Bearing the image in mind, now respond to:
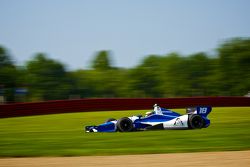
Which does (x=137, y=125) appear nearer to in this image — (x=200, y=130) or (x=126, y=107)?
(x=200, y=130)

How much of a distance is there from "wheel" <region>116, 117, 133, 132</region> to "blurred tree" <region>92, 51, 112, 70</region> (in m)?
76.6

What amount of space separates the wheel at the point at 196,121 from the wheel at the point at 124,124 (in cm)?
193

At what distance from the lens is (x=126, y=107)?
30.8m

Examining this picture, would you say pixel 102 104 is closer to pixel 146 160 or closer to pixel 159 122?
pixel 159 122

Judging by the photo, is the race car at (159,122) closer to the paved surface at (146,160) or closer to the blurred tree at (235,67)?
the paved surface at (146,160)

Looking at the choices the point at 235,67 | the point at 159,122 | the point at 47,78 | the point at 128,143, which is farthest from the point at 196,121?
the point at 47,78

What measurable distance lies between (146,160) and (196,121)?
6038 millimetres

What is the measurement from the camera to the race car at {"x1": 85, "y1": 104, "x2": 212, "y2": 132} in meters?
14.8

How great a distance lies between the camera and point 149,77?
253ft

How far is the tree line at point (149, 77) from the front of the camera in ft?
219

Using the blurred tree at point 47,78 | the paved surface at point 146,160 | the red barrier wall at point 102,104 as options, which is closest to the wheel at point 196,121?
the paved surface at point 146,160

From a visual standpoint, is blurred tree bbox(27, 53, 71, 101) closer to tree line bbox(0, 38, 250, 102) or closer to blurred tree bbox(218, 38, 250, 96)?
tree line bbox(0, 38, 250, 102)

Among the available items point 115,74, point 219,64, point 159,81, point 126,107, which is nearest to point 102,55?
point 115,74

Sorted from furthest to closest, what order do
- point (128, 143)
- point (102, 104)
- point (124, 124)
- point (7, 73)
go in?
point (7, 73) → point (102, 104) → point (124, 124) → point (128, 143)
